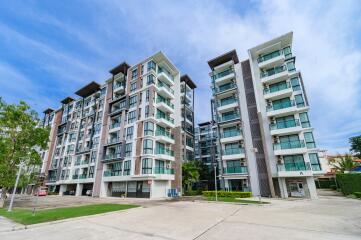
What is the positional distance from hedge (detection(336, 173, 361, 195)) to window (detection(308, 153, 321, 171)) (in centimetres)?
718

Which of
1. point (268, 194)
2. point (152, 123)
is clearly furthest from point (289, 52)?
point (152, 123)

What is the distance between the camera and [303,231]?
811 centimetres

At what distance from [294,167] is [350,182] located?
10.0m

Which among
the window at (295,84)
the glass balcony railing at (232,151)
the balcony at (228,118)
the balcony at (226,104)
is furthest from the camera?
the balcony at (226,104)

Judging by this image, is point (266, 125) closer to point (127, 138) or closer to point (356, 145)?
point (127, 138)

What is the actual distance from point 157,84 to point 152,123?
29.3 feet

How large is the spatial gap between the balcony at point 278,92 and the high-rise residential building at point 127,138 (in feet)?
59.1

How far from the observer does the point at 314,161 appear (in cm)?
2762

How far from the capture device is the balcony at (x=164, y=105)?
3690 cm

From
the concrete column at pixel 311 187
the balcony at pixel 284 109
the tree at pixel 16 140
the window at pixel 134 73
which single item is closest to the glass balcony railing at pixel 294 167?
the concrete column at pixel 311 187

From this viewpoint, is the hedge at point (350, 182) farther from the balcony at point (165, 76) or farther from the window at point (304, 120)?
the balcony at point (165, 76)

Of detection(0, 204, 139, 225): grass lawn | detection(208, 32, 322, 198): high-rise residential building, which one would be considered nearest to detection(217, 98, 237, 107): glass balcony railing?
detection(208, 32, 322, 198): high-rise residential building

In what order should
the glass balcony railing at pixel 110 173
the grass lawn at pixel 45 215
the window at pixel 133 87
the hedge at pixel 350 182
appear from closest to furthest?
1. the grass lawn at pixel 45 215
2. the hedge at pixel 350 182
3. the glass balcony railing at pixel 110 173
4. the window at pixel 133 87

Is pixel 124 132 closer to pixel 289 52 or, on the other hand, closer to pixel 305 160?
pixel 305 160
